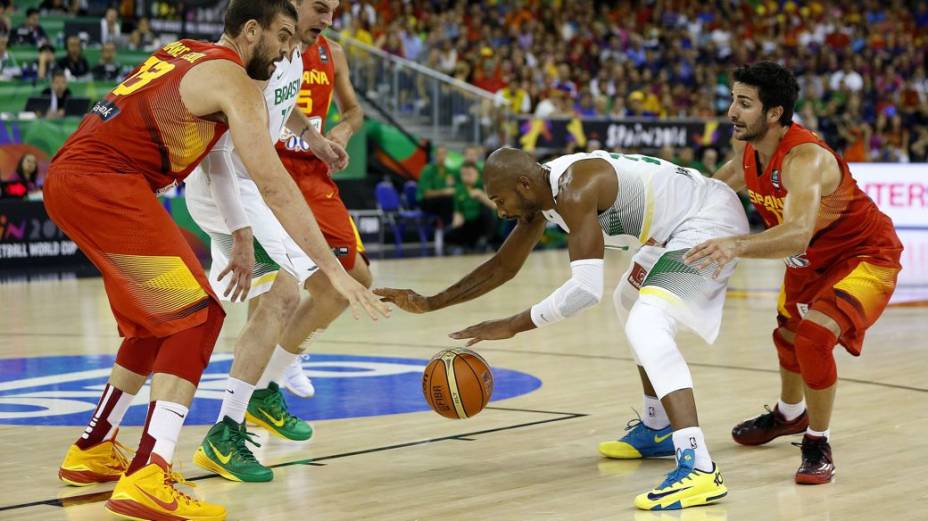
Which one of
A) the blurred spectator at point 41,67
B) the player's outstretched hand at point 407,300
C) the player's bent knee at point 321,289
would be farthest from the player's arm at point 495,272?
the blurred spectator at point 41,67

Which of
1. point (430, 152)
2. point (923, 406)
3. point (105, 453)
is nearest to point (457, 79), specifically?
point (430, 152)

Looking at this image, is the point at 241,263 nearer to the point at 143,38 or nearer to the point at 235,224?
the point at 235,224

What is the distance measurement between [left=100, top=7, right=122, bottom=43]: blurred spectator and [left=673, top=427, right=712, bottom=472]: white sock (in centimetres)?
1628

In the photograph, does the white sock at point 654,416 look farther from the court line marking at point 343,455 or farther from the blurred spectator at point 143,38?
the blurred spectator at point 143,38

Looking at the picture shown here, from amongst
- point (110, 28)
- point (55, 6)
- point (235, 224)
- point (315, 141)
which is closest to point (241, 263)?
Answer: point (235, 224)

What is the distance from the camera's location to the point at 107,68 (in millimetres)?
18766

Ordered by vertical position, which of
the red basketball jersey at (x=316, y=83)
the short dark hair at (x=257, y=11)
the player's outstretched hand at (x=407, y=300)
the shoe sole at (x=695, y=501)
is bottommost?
the shoe sole at (x=695, y=501)

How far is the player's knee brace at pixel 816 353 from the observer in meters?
5.51

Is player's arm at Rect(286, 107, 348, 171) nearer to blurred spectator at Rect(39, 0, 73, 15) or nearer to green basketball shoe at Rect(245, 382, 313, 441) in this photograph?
green basketball shoe at Rect(245, 382, 313, 441)

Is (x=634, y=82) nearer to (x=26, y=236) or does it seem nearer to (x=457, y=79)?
(x=457, y=79)

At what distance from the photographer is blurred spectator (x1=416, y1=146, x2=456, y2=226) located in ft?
65.3

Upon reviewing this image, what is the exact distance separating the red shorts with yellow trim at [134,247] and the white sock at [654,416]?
2229 mm

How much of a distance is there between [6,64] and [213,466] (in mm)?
14150

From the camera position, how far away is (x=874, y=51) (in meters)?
31.5
